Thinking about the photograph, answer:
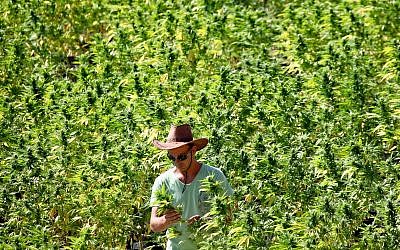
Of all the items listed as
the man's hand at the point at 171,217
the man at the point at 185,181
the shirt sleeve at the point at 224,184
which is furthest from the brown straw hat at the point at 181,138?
the man's hand at the point at 171,217

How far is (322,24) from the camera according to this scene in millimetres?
10586

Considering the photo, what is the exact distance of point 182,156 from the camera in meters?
7.13

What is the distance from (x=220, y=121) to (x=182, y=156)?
145 cm

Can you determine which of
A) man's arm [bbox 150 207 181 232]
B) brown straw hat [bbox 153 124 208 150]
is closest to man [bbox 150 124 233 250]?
brown straw hat [bbox 153 124 208 150]

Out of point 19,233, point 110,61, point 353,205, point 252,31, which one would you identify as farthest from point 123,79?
point 353,205

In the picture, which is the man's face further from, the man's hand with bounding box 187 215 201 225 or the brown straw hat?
the man's hand with bounding box 187 215 201 225

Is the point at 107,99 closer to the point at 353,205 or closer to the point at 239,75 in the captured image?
the point at 239,75

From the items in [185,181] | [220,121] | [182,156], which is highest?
[182,156]

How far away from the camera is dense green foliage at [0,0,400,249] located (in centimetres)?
757

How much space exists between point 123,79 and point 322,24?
2.13 metres

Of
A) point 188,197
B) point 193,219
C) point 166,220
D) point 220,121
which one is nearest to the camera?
point 166,220

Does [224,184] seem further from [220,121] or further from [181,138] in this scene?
[220,121]

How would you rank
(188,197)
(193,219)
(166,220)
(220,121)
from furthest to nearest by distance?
(220,121), (188,197), (193,219), (166,220)

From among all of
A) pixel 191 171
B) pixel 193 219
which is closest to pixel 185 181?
pixel 191 171
